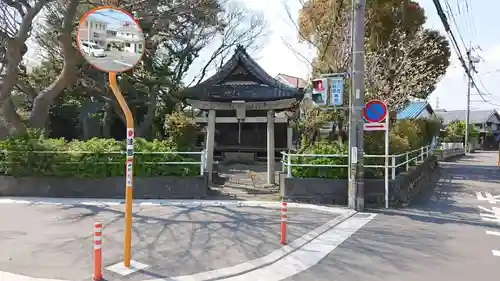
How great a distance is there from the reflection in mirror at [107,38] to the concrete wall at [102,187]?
601 centimetres

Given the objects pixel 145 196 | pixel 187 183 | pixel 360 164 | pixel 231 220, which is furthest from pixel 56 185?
pixel 360 164

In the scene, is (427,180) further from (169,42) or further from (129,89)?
(169,42)

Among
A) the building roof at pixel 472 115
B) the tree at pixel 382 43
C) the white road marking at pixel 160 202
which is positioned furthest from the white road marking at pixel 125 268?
the building roof at pixel 472 115

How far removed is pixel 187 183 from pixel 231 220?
9.54ft

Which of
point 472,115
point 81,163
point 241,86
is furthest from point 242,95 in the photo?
point 472,115

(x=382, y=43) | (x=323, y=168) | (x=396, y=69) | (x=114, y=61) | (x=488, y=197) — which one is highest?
(x=382, y=43)

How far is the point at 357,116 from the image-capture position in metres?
8.93

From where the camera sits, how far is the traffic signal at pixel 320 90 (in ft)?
31.4

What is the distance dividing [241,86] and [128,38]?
9129 millimetres

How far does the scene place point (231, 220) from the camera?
7648 millimetres

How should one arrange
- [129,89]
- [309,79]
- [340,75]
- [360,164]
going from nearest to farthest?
1. [360,164]
2. [340,75]
3. [309,79]
4. [129,89]

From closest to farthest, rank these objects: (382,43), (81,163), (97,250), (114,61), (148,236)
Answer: (97,250), (114,61), (148,236), (81,163), (382,43)

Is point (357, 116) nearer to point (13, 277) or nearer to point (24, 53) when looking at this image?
point (13, 277)

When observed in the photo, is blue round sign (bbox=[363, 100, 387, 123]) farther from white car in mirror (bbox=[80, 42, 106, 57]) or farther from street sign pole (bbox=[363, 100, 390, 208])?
white car in mirror (bbox=[80, 42, 106, 57])
